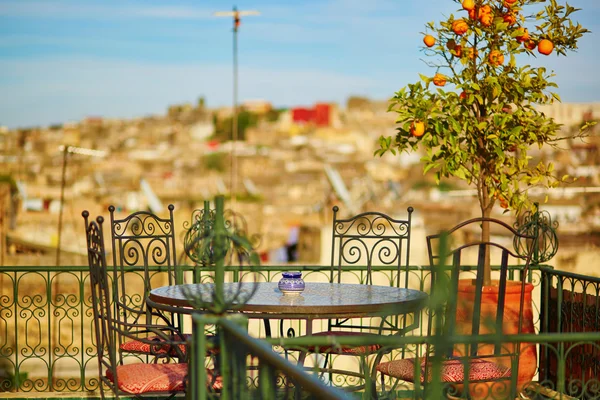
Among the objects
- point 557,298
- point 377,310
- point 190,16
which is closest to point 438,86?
point 557,298

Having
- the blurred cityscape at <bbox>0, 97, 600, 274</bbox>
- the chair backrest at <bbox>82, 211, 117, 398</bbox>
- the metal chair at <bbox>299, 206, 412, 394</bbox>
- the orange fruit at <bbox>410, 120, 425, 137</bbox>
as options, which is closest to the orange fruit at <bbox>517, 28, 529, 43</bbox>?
the orange fruit at <bbox>410, 120, 425, 137</bbox>

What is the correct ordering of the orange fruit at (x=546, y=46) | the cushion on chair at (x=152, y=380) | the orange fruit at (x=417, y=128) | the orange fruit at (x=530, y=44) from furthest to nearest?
the orange fruit at (x=530, y=44) < the orange fruit at (x=546, y=46) < the orange fruit at (x=417, y=128) < the cushion on chair at (x=152, y=380)

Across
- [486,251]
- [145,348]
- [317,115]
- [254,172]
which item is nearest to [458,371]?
[145,348]

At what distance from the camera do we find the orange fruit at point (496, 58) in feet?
15.1

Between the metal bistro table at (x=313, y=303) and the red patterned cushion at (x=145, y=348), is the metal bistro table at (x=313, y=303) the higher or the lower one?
the higher one

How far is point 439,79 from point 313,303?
1.82m

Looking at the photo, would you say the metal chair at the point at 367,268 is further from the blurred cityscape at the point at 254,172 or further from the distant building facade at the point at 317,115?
the distant building facade at the point at 317,115

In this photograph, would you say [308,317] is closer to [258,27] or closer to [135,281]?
[135,281]

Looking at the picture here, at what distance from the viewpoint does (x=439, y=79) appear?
15.0 feet

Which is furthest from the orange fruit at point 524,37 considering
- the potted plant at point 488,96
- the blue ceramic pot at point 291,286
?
the blue ceramic pot at point 291,286

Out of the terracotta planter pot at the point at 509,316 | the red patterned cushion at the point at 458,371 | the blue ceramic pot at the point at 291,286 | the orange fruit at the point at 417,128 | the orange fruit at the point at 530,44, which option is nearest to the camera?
the red patterned cushion at the point at 458,371

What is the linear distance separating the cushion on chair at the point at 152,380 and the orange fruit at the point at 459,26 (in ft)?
8.06

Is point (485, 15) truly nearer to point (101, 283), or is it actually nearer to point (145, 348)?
point (145, 348)

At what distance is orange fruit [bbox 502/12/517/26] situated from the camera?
4.63m
